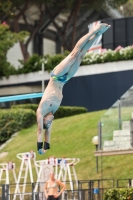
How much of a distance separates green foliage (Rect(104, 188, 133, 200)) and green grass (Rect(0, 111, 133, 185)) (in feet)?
21.3

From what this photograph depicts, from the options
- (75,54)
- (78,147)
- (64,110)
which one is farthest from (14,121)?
(75,54)

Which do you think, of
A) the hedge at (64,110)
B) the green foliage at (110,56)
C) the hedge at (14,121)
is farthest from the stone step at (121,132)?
the green foliage at (110,56)

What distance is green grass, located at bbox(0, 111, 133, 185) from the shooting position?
96.1 feet

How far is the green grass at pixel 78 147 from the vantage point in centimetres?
2928

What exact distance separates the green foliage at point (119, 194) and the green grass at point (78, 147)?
6.48 m

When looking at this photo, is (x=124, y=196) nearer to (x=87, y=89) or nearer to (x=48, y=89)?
(x=48, y=89)

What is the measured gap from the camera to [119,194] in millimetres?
21266

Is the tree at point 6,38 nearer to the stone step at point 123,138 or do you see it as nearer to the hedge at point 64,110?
the hedge at point 64,110

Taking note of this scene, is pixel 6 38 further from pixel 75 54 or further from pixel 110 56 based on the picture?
pixel 75 54

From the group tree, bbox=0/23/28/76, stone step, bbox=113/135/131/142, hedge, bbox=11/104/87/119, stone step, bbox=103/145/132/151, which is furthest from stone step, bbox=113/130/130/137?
tree, bbox=0/23/28/76

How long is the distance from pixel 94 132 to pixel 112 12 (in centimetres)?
2931

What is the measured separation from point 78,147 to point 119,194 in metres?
11.9

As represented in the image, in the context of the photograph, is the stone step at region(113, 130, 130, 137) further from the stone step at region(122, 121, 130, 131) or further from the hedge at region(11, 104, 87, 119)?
the hedge at region(11, 104, 87, 119)

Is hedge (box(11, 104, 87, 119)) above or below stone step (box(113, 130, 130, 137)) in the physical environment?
above
